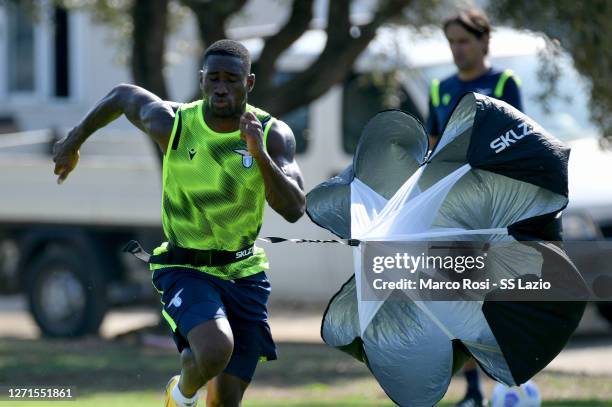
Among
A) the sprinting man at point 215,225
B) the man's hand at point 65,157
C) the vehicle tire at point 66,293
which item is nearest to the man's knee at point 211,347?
the sprinting man at point 215,225

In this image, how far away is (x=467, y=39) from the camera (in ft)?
26.5

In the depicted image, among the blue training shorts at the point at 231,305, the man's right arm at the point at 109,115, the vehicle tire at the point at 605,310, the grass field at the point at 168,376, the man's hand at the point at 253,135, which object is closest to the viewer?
the man's hand at the point at 253,135

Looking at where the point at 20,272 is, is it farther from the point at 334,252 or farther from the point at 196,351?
the point at 196,351

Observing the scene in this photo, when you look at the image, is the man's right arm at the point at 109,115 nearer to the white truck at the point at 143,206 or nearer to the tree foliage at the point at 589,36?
the tree foliage at the point at 589,36

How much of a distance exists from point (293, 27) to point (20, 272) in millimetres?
3849

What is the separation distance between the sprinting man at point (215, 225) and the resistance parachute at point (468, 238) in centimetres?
44

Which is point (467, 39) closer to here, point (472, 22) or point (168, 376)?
point (472, 22)

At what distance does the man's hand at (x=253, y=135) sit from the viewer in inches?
228

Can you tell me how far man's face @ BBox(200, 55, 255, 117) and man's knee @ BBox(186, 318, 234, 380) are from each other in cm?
98

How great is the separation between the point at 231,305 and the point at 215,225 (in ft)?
Answer: 1.30

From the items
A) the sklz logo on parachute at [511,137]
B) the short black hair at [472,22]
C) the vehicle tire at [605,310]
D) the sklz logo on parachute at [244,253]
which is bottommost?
the vehicle tire at [605,310]

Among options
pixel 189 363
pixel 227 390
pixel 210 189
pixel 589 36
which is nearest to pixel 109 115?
pixel 210 189

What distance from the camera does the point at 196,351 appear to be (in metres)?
6.00

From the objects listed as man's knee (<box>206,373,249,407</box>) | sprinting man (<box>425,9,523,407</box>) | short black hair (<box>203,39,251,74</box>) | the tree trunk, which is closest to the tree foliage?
sprinting man (<box>425,9,523,407</box>)
